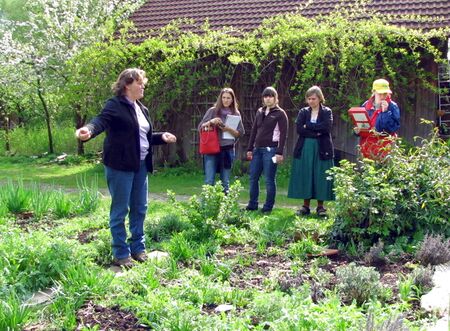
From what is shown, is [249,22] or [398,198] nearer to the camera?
[398,198]

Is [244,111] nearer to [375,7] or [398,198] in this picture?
[375,7]

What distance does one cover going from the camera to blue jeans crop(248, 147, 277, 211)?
8320 mm

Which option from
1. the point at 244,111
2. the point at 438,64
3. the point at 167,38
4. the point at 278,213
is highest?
the point at 167,38

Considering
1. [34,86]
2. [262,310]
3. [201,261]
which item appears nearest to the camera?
[262,310]

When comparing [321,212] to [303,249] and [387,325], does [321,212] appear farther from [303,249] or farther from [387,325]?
[387,325]

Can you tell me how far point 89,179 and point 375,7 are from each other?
7.39m

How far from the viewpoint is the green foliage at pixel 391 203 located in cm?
594

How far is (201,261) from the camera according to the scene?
5.29 metres

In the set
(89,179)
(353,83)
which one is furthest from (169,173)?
(353,83)

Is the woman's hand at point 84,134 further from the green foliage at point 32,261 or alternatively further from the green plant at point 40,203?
the green plant at point 40,203

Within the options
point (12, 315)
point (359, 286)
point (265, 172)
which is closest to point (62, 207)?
point (265, 172)

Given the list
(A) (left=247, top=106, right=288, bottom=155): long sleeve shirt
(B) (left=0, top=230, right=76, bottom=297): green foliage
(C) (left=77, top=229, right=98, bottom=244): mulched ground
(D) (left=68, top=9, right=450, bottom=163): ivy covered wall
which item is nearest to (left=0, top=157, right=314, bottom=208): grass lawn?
(A) (left=247, top=106, right=288, bottom=155): long sleeve shirt

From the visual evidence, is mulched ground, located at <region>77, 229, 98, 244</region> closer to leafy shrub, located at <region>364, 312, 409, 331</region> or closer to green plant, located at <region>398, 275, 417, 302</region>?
green plant, located at <region>398, 275, 417, 302</region>

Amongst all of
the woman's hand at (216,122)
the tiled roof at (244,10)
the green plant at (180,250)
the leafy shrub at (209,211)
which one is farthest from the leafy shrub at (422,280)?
the tiled roof at (244,10)
